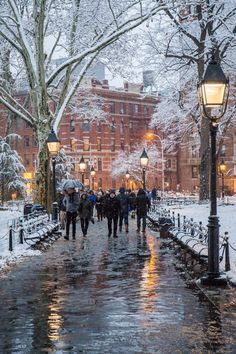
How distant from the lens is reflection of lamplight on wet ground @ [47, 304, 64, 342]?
25.7 feet

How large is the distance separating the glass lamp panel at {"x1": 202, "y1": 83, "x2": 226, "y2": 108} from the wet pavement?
11.3 feet

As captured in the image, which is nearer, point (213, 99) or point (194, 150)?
point (213, 99)

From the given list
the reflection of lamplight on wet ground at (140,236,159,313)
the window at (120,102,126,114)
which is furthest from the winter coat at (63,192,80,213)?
the window at (120,102,126,114)

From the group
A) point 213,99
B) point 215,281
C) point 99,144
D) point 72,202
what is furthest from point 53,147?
point 99,144

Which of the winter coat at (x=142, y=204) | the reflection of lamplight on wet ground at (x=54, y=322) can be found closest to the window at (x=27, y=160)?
the winter coat at (x=142, y=204)

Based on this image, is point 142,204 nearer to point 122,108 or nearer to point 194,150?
point 194,150

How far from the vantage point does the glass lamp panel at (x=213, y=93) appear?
12.1 metres

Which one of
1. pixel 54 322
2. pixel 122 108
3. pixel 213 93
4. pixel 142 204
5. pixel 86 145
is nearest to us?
pixel 54 322

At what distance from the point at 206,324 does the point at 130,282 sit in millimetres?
3859

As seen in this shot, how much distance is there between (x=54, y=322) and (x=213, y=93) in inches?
220

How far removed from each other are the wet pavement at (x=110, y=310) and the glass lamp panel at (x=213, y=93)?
11.3 feet

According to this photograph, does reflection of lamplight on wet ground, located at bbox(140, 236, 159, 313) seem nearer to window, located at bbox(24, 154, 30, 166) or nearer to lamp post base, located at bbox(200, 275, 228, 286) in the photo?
lamp post base, located at bbox(200, 275, 228, 286)

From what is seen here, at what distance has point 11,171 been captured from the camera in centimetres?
5747

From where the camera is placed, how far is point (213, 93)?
39.7 ft
